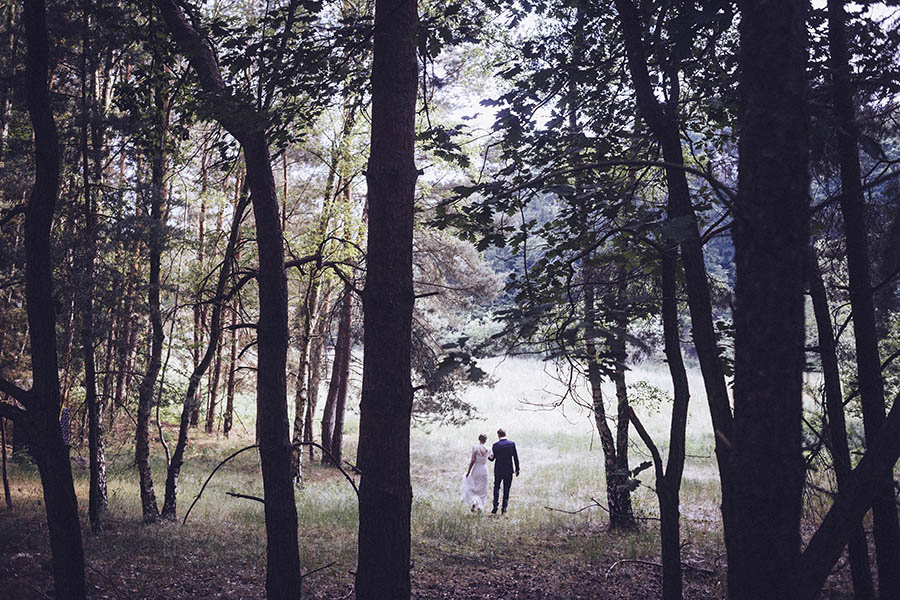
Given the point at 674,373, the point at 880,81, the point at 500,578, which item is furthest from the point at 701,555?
the point at 880,81

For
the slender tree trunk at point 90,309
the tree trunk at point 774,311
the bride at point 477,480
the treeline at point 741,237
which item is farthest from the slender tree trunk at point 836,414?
the bride at point 477,480

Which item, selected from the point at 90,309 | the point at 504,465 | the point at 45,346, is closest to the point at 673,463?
the point at 45,346

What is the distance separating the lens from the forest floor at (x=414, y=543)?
7879 millimetres

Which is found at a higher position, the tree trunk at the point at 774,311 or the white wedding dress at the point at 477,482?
the tree trunk at the point at 774,311

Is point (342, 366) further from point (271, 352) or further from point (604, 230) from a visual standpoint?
point (604, 230)

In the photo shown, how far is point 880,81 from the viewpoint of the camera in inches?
159

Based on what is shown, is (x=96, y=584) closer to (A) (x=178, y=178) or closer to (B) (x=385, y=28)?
(B) (x=385, y=28)

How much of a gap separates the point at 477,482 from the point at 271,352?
11355mm

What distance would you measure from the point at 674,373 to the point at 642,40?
103 inches

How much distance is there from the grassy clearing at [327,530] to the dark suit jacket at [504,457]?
1112 mm

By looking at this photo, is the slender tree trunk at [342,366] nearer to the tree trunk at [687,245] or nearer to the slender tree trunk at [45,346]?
the slender tree trunk at [45,346]

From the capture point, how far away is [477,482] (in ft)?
50.8

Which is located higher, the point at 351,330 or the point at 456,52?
the point at 456,52

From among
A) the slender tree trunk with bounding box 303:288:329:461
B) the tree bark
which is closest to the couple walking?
the slender tree trunk with bounding box 303:288:329:461
